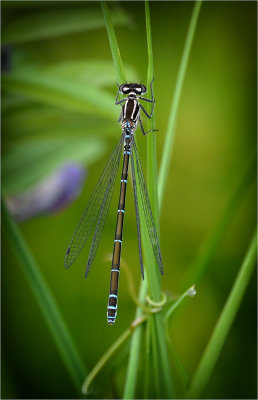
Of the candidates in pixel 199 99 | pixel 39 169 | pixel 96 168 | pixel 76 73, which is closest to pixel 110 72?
pixel 76 73

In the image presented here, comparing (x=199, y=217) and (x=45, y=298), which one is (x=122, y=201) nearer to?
(x=45, y=298)

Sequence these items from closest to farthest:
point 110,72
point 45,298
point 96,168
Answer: point 45,298
point 110,72
point 96,168

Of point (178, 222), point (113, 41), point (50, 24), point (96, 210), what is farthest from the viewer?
point (178, 222)

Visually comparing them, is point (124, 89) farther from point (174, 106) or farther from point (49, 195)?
point (49, 195)

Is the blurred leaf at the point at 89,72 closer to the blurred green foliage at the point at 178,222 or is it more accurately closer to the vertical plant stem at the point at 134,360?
the blurred green foliage at the point at 178,222

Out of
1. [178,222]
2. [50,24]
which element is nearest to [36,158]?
[50,24]

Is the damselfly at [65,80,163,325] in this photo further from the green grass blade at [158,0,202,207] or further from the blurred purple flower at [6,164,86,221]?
the blurred purple flower at [6,164,86,221]
